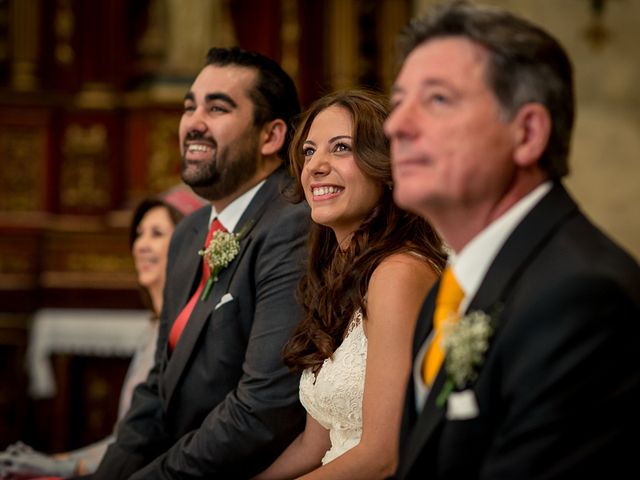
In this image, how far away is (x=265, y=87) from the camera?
12.5 ft

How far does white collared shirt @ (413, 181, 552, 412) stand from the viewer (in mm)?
2016

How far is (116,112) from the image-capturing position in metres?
8.09

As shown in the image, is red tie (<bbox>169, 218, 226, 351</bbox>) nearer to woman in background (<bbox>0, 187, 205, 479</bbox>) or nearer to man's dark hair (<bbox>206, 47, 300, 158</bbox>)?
man's dark hair (<bbox>206, 47, 300, 158</bbox>)

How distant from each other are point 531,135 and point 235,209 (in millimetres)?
1846

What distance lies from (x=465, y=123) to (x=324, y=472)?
3.96ft

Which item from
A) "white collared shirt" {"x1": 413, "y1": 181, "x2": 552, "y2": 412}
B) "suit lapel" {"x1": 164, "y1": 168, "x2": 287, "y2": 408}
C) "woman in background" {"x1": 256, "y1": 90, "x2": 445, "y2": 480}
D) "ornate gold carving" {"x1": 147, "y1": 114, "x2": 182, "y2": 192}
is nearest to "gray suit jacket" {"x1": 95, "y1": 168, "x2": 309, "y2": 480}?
"suit lapel" {"x1": 164, "y1": 168, "x2": 287, "y2": 408}

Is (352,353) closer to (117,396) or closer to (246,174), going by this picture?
(246,174)

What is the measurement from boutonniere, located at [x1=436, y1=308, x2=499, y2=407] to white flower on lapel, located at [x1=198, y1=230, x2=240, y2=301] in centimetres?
164

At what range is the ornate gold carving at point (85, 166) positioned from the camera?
8.02 metres

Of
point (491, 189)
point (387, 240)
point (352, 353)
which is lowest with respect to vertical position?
point (352, 353)

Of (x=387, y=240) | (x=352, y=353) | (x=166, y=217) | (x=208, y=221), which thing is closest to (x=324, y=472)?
(x=352, y=353)

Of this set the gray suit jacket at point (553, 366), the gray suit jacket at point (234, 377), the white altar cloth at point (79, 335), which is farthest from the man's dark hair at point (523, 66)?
the white altar cloth at point (79, 335)

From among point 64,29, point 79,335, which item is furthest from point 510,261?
point 64,29

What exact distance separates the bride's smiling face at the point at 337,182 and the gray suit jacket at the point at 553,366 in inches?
40.2
